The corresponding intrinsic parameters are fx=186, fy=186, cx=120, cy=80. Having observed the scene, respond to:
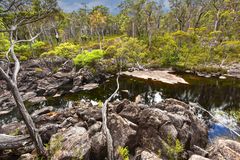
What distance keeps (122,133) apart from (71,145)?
11.4 feet

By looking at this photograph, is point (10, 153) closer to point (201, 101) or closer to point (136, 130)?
point (136, 130)

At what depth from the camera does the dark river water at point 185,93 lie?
23753 millimetres

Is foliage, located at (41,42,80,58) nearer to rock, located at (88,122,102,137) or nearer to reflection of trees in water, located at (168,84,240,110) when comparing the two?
reflection of trees in water, located at (168,84,240,110)

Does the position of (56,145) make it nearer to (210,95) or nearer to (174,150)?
(174,150)

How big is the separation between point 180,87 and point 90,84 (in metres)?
16.8

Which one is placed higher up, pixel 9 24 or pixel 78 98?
pixel 9 24

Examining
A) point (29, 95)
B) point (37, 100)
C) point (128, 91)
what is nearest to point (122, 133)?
point (128, 91)

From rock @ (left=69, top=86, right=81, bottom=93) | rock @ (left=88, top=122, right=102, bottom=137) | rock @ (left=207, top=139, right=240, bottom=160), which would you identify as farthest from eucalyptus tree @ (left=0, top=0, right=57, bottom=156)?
rock @ (left=69, top=86, right=81, bottom=93)

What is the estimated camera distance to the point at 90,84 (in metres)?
36.5

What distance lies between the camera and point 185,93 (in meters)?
Answer: 29.3

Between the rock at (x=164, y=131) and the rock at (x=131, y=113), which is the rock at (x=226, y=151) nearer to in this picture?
the rock at (x=164, y=131)

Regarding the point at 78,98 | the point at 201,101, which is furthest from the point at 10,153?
the point at 201,101

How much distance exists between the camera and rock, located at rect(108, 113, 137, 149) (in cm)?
1207

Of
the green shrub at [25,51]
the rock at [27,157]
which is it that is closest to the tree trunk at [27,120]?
the rock at [27,157]
